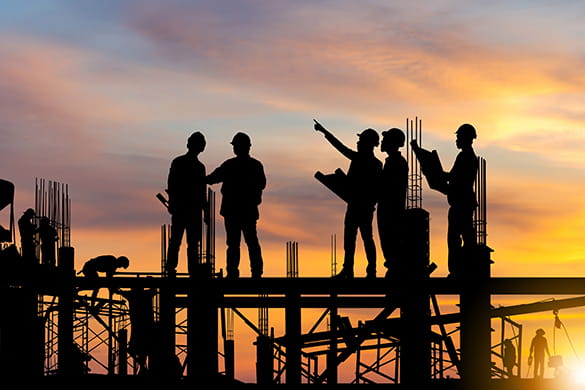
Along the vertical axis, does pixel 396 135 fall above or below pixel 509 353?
above

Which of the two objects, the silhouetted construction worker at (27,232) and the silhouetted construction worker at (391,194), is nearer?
the silhouetted construction worker at (391,194)

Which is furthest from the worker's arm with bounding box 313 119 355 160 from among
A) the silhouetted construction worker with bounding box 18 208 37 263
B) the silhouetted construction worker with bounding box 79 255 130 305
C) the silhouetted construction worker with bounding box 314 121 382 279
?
the silhouetted construction worker with bounding box 18 208 37 263

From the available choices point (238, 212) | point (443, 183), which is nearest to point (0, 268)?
point (238, 212)

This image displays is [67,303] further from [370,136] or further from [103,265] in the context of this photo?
[103,265]

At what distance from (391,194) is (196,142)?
10.9 feet

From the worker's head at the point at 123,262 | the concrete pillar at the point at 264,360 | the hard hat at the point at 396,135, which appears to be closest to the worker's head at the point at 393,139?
the hard hat at the point at 396,135

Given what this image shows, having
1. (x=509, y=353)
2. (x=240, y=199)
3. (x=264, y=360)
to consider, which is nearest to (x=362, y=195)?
(x=240, y=199)

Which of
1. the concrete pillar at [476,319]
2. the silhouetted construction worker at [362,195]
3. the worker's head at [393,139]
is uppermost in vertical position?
the worker's head at [393,139]

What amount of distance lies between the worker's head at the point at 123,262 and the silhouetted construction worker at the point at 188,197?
25.3ft

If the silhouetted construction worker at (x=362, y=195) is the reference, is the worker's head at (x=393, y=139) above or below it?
above

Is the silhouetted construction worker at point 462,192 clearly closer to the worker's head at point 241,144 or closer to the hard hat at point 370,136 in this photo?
the hard hat at point 370,136

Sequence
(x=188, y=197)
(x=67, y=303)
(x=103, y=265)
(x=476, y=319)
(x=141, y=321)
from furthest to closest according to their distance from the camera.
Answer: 1. (x=103, y=265)
2. (x=141, y=321)
3. (x=188, y=197)
4. (x=67, y=303)
5. (x=476, y=319)

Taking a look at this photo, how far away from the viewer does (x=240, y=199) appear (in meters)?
20.3

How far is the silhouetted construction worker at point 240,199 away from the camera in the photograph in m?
20.3
